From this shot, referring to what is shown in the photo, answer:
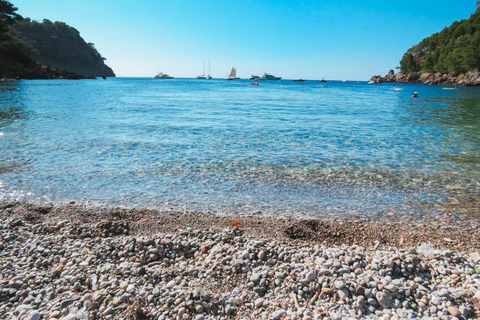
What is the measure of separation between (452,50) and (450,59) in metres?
18.0

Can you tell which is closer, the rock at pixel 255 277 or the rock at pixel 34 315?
the rock at pixel 34 315

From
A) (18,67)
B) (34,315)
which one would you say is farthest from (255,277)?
(18,67)

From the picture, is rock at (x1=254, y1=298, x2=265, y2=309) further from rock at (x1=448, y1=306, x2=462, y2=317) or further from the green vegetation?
the green vegetation

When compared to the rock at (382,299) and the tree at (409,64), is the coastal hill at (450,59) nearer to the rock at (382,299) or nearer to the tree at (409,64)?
the tree at (409,64)

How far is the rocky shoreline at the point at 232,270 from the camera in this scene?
4.04m

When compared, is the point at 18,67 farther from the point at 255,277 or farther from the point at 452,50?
the point at 452,50

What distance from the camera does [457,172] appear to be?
430 inches

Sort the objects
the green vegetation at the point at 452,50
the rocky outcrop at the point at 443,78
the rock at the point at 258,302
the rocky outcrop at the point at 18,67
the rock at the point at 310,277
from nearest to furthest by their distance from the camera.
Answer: the rock at the point at 258,302 → the rock at the point at 310,277 → the rocky outcrop at the point at 18,67 → the rocky outcrop at the point at 443,78 → the green vegetation at the point at 452,50

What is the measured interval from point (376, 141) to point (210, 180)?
1119 centimetres

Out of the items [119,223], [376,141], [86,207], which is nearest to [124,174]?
[86,207]

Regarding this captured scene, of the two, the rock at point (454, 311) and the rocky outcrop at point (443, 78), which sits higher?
the rocky outcrop at point (443, 78)

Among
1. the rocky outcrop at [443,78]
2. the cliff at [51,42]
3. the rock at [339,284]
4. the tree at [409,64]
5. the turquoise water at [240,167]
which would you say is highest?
the cliff at [51,42]

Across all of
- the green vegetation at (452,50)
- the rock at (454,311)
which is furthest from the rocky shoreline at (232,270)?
the green vegetation at (452,50)

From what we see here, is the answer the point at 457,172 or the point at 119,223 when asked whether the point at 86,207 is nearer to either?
the point at 119,223
